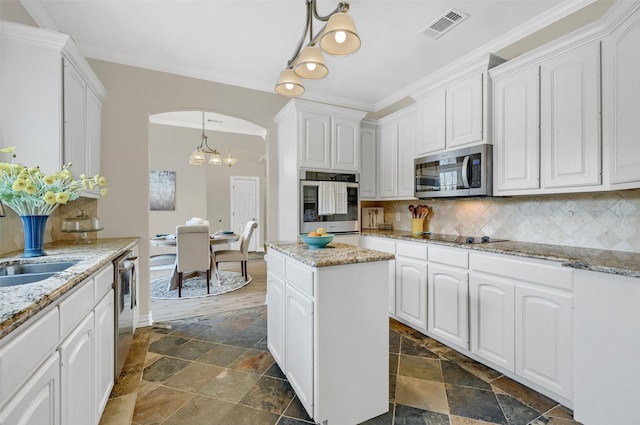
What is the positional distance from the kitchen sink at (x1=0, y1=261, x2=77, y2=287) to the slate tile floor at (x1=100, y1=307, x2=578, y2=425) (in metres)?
0.94

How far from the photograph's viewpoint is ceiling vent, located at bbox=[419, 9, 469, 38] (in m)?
2.34

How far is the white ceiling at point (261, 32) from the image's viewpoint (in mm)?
2270

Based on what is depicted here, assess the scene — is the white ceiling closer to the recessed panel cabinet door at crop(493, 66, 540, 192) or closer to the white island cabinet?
the recessed panel cabinet door at crop(493, 66, 540, 192)

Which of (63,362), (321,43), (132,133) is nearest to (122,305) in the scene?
(63,362)

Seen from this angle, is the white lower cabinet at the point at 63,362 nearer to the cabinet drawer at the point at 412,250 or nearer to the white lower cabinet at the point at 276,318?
the white lower cabinet at the point at 276,318

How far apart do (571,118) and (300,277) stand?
2.17 metres

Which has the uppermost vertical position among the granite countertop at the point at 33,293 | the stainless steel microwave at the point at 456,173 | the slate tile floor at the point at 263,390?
the stainless steel microwave at the point at 456,173

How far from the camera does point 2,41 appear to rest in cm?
183

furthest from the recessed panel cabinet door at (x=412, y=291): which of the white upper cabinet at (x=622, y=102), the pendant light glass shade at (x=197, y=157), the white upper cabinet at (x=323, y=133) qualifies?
the pendant light glass shade at (x=197, y=157)

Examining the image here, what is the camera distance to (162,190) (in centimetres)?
659

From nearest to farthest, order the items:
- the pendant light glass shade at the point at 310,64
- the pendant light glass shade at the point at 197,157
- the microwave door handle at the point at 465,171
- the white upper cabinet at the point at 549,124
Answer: the pendant light glass shade at the point at 310,64
the white upper cabinet at the point at 549,124
the microwave door handle at the point at 465,171
the pendant light glass shade at the point at 197,157

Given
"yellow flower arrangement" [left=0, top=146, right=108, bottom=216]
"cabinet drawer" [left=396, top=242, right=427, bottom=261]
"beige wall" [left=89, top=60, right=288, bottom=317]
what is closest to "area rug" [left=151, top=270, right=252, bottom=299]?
"beige wall" [left=89, top=60, right=288, bottom=317]

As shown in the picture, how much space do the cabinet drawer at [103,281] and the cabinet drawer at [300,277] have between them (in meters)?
1.05

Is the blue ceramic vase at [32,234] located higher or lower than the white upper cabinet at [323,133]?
lower
